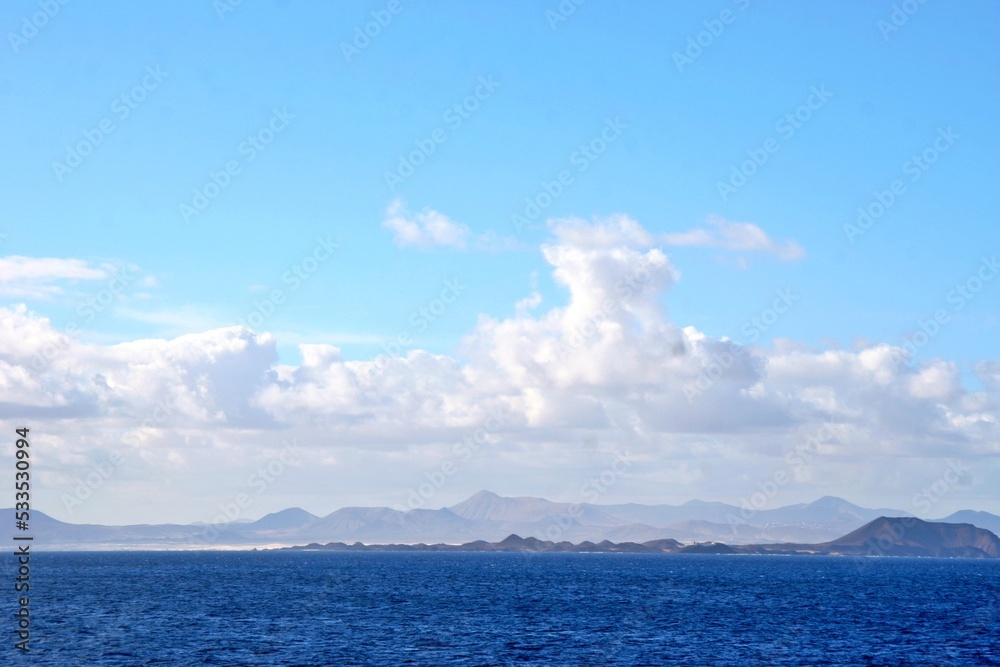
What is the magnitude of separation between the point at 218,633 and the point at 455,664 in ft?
116

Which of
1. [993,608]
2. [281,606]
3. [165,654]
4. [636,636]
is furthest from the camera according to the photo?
[993,608]

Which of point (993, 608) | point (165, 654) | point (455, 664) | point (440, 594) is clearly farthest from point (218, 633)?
point (993, 608)

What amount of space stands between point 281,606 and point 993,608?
370 feet

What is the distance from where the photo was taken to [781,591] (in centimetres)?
19575

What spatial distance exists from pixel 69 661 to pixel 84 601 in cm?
7566

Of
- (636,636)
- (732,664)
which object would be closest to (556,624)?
(636,636)

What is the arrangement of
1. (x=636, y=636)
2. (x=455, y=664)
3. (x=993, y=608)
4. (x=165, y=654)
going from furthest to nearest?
1. (x=993, y=608)
2. (x=636, y=636)
3. (x=165, y=654)
4. (x=455, y=664)

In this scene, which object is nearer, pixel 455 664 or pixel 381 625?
pixel 455 664

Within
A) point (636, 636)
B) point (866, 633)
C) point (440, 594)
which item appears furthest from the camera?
point (440, 594)

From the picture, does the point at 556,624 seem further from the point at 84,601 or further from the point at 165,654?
the point at 84,601

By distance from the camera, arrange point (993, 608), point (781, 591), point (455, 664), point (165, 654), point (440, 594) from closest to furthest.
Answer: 1. point (455, 664)
2. point (165, 654)
3. point (993, 608)
4. point (440, 594)
5. point (781, 591)

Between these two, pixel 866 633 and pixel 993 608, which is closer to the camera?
pixel 866 633

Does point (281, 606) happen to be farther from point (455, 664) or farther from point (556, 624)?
point (455, 664)

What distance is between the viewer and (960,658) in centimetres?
9206
